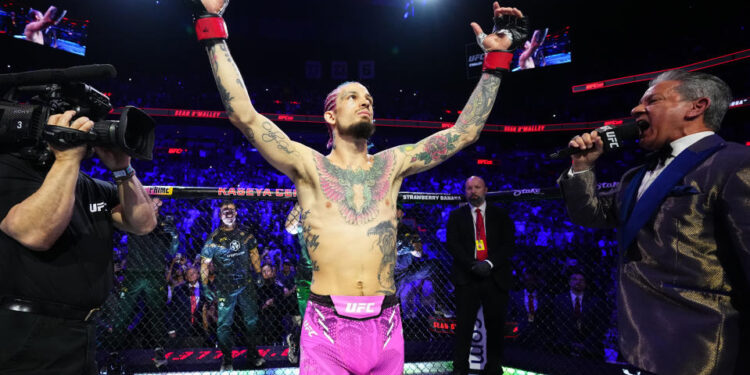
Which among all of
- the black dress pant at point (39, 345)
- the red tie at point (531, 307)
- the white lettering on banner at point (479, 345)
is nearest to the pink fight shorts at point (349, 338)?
the black dress pant at point (39, 345)

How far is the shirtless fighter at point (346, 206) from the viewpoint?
158 centimetres

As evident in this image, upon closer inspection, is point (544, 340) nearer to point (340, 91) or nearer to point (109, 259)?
point (340, 91)

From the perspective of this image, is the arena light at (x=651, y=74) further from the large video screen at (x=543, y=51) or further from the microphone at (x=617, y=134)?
the microphone at (x=617, y=134)

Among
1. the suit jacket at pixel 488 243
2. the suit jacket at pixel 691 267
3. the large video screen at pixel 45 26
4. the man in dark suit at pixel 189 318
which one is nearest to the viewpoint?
the suit jacket at pixel 691 267

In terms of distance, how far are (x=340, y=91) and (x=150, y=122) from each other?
2.72 feet

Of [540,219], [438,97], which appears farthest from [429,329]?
[438,97]

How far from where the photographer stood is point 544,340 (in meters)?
4.59

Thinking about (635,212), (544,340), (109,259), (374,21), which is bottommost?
(544,340)

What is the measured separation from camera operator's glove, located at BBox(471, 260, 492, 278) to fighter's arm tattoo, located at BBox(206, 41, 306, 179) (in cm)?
225

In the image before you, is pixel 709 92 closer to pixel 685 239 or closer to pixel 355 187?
pixel 685 239

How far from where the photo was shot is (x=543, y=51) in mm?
16891

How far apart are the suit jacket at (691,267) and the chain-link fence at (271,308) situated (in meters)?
1.54

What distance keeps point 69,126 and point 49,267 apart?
0.51 m

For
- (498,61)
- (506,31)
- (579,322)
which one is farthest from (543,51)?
(498,61)
